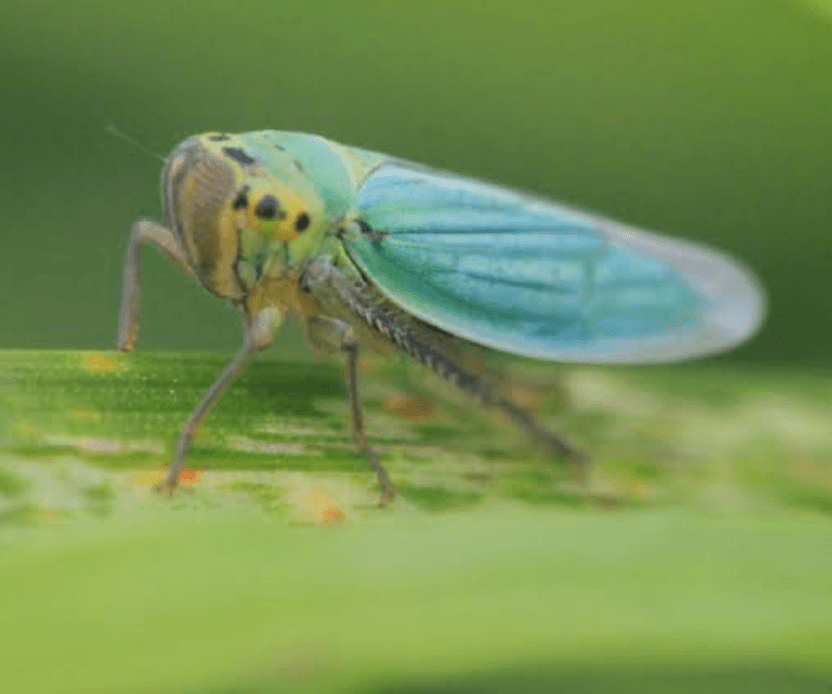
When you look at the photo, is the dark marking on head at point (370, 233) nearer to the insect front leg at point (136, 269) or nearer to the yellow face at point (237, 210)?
the yellow face at point (237, 210)

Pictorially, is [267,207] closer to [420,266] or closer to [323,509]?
[420,266]

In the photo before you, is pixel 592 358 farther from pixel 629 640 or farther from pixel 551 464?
pixel 629 640

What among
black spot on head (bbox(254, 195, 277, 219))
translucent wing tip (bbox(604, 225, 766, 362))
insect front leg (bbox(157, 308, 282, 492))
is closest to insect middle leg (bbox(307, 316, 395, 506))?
insect front leg (bbox(157, 308, 282, 492))

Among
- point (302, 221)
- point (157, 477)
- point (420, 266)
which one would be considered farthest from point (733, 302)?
point (157, 477)

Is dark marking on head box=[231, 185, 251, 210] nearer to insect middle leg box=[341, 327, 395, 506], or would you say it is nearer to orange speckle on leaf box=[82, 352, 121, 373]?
insect middle leg box=[341, 327, 395, 506]

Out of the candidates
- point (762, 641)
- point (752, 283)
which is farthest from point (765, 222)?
point (762, 641)

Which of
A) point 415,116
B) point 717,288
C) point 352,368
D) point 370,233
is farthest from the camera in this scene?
point 415,116

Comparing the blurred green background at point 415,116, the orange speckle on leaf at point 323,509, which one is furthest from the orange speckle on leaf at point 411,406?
the blurred green background at point 415,116
